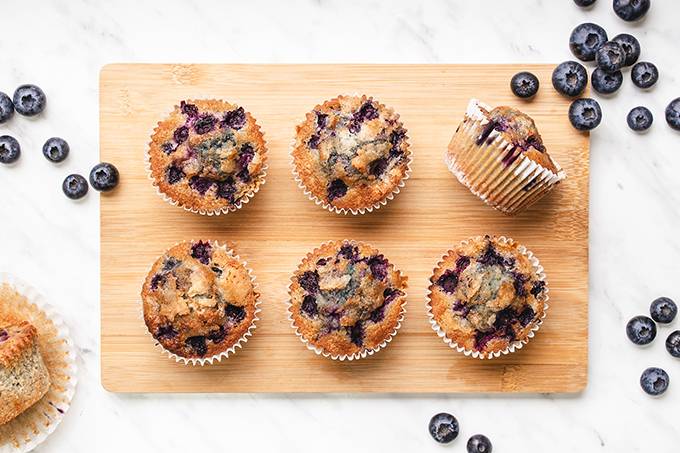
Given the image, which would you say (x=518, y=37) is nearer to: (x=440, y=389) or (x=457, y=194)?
(x=457, y=194)

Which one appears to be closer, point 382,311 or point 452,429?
point 382,311

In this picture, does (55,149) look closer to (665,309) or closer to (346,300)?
(346,300)

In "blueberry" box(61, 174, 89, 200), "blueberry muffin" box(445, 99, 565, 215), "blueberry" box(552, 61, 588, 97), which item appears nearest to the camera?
"blueberry muffin" box(445, 99, 565, 215)

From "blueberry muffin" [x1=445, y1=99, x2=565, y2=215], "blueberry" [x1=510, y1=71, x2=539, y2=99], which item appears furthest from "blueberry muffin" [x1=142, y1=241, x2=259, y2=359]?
"blueberry" [x1=510, y1=71, x2=539, y2=99]

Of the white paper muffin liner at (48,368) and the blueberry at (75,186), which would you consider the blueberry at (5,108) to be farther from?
the white paper muffin liner at (48,368)

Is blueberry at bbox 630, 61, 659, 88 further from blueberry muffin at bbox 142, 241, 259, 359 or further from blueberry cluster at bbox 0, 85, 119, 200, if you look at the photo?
blueberry cluster at bbox 0, 85, 119, 200

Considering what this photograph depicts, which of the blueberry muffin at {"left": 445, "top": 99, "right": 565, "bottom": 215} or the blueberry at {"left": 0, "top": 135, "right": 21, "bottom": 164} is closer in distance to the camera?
the blueberry muffin at {"left": 445, "top": 99, "right": 565, "bottom": 215}

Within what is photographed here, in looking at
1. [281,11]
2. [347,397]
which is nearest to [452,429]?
[347,397]
